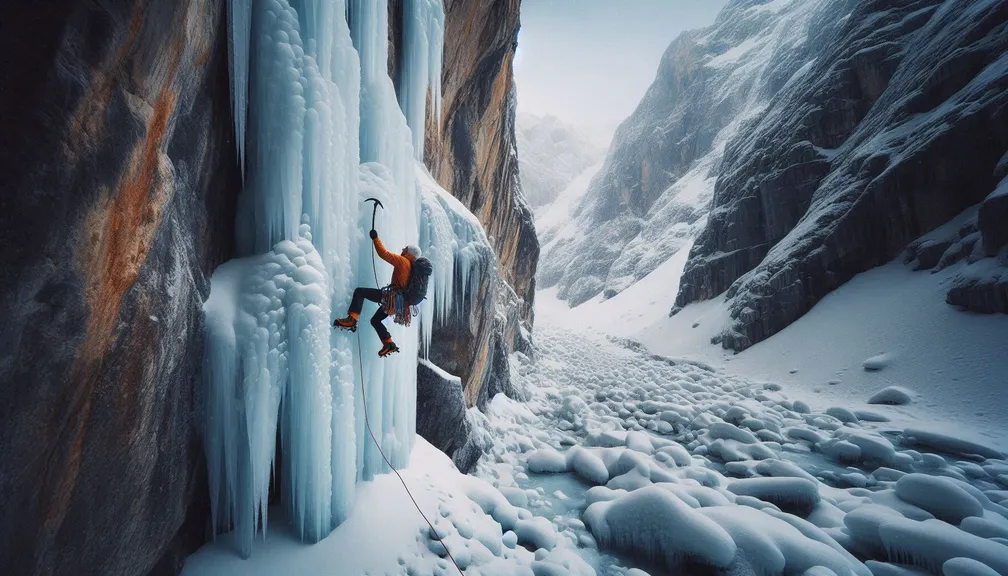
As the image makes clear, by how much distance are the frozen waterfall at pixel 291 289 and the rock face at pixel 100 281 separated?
21 centimetres

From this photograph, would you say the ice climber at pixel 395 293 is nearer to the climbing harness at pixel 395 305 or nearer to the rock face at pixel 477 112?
the climbing harness at pixel 395 305

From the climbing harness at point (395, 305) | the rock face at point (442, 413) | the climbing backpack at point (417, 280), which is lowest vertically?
the rock face at point (442, 413)

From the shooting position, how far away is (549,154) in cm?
10669

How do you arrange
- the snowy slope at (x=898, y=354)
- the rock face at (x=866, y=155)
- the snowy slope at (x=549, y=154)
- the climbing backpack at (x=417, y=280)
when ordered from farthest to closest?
the snowy slope at (x=549, y=154), the rock face at (x=866, y=155), the snowy slope at (x=898, y=354), the climbing backpack at (x=417, y=280)

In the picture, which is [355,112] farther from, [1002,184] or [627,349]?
[627,349]

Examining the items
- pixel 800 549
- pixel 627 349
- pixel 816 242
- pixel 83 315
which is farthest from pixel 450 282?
pixel 627 349

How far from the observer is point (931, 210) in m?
11.5

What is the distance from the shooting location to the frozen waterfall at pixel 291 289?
2404 millimetres

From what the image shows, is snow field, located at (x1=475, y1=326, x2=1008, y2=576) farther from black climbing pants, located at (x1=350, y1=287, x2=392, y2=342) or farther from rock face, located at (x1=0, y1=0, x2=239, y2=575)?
rock face, located at (x1=0, y1=0, x2=239, y2=575)

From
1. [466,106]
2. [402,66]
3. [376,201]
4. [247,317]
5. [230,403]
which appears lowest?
[230,403]

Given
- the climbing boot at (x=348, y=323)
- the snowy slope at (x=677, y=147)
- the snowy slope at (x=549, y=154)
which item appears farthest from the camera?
the snowy slope at (x=549, y=154)

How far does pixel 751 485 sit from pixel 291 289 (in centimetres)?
578

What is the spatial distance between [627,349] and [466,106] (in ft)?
54.9

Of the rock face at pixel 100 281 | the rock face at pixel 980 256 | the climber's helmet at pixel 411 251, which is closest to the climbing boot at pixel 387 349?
the climber's helmet at pixel 411 251
